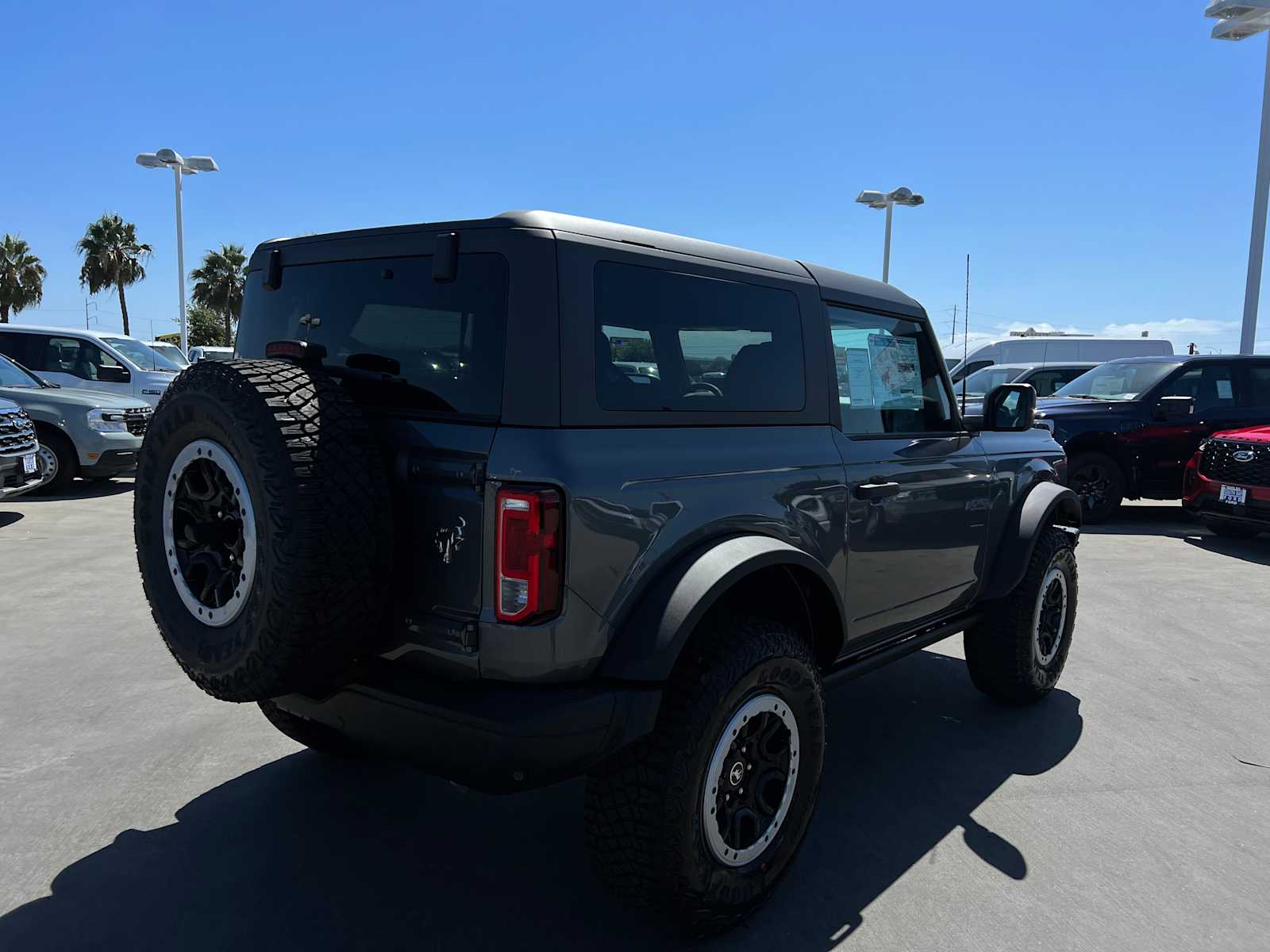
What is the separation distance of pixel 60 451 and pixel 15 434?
242cm

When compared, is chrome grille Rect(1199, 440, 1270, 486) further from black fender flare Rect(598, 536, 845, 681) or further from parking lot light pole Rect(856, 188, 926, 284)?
parking lot light pole Rect(856, 188, 926, 284)

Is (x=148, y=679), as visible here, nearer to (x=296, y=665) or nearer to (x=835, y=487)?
(x=296, y=665)

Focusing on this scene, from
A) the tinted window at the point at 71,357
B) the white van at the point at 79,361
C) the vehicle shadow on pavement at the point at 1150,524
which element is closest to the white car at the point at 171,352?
the white van at the point at 79,361

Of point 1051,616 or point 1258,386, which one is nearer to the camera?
point 1051,616

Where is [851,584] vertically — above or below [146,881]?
above

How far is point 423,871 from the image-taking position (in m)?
2.86

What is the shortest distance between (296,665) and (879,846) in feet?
6.62

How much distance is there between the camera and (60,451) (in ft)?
33.9

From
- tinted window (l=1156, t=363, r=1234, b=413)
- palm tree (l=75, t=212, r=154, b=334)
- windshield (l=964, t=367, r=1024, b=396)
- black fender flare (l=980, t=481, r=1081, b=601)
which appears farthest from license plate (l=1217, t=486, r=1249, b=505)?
palm tree (l=75, t=212, r=154, b=334)

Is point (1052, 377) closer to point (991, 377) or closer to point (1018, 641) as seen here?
point (991, 377)

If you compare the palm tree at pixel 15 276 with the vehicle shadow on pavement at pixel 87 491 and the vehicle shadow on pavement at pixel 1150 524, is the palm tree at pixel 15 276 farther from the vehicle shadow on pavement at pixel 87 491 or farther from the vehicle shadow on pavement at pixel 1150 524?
the vehicle shadow on pavement at pixel 1150 524

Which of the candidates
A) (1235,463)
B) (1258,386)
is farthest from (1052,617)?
(1258,386)

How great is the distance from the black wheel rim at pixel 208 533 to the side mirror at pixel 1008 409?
3204 millimetres

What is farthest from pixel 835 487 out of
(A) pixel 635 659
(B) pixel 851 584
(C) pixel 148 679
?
(C) pixel 148 679
